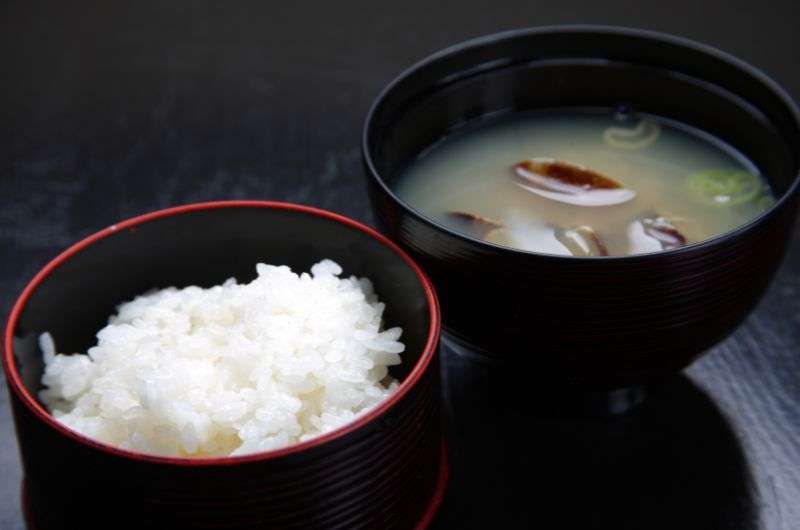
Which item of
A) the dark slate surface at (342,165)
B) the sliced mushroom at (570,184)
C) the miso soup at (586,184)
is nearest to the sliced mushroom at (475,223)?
the miso soup at (586,184)

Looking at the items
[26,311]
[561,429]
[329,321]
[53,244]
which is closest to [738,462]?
[561,429]

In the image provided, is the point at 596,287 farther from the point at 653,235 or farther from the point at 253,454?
the point at 253,454

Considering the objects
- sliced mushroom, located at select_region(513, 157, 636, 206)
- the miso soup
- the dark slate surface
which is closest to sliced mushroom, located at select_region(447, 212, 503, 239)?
the miso soup

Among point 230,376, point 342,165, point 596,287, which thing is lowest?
point 342,165

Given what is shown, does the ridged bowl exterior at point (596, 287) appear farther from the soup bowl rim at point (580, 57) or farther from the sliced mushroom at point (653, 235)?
the sliced mushroom at point (653, 235)

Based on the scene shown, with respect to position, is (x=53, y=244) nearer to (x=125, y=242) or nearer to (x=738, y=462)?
(x=125, y=242)

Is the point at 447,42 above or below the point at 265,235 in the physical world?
below

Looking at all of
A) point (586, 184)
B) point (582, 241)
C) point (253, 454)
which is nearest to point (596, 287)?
point (582, 241)
